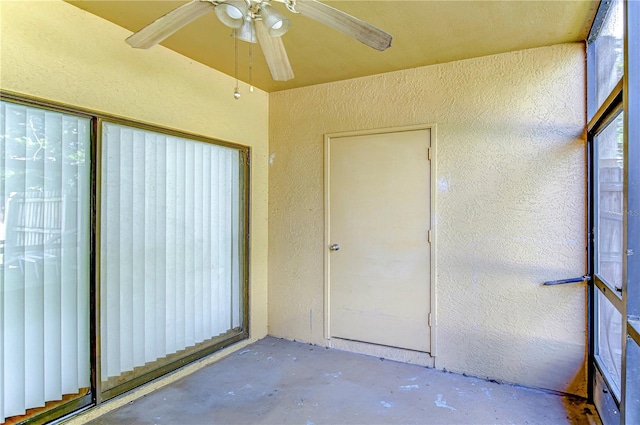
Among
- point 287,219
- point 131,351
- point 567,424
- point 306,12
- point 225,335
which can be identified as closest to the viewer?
point 306,12

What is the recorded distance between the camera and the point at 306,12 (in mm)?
1386

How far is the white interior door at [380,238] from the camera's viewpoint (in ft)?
9.59

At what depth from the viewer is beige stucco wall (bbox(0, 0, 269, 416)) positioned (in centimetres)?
187

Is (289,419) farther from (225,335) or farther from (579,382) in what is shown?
(579,382)

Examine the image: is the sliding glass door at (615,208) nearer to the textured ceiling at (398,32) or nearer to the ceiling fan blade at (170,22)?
the textured ceiling at (398,32)

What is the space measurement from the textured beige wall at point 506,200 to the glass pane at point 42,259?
2.13m

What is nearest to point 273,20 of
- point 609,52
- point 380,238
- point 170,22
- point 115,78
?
point 170,22

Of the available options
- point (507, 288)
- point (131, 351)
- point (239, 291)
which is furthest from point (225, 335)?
point (507, 288)

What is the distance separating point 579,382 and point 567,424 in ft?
1.47

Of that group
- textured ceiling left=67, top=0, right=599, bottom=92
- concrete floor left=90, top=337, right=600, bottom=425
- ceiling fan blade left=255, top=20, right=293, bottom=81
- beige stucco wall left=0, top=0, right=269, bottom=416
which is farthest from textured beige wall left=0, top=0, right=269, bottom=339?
ceiling fan blade left=255, top=20, right=293, bottom=81

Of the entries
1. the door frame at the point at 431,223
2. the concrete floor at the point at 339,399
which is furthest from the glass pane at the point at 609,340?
the door frame at the point at 431,223

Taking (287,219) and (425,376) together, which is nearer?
(425,376)

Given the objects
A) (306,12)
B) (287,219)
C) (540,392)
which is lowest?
(540,392)

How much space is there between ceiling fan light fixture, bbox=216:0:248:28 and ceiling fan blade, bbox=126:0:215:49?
0.04m
